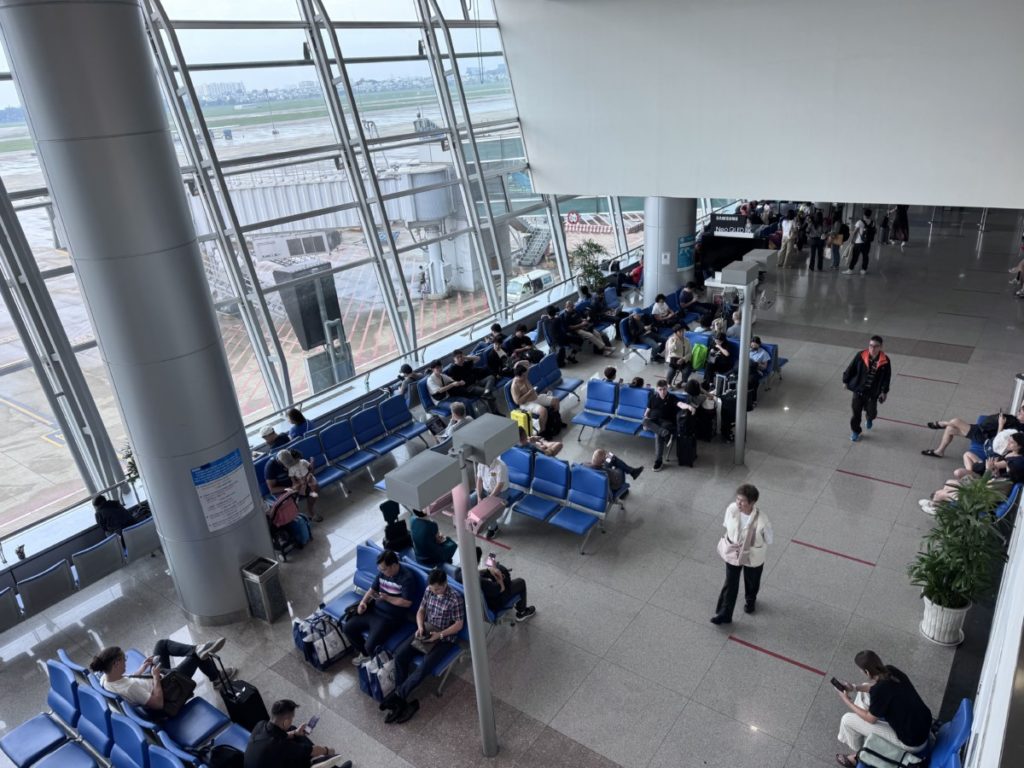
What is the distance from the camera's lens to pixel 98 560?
7.21 meters

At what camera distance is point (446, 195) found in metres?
13.2

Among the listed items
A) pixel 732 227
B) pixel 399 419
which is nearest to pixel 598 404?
pixel 399 419

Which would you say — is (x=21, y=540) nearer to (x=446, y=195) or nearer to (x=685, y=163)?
(x=446, y=195)

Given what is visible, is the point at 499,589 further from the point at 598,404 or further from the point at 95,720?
the point at 598,404

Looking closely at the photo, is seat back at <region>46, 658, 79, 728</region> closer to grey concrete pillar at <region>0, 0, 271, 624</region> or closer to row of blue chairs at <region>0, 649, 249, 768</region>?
row of blue chairs at <region>0, 649, 249, 768</region>

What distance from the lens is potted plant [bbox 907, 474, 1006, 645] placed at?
18.4ft

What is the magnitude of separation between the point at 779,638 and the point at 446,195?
32.3ft

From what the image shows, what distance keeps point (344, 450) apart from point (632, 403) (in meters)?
4.02

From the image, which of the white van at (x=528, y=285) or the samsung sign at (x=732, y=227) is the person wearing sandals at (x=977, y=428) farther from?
the samsung sign at (x=732, y=227)

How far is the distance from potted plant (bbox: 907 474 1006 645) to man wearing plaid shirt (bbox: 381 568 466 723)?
390 cm

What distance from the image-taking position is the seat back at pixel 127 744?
15.1 ft

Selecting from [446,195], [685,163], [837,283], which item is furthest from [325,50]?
[837,283]

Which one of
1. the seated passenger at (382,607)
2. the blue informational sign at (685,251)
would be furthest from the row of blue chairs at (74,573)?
the blue informational sign at (685,251)

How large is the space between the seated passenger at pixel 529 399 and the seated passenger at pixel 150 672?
17.4 ft
